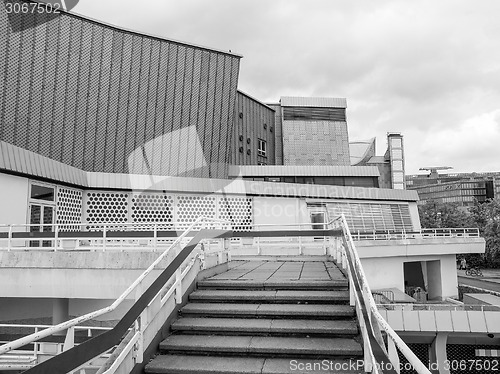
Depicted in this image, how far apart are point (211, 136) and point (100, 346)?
29.5 metres

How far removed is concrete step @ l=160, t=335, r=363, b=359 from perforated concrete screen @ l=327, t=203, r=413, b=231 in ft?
66.3

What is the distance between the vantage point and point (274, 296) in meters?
6.05

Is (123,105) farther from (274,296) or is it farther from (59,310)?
(274,296)

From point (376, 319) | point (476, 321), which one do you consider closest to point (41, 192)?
point (376, 319)

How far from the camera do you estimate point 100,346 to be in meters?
3.72

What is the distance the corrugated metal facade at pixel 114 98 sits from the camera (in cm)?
2411

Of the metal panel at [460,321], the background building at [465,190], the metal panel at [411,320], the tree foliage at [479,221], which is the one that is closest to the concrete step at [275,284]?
the metal panel at [411,320]

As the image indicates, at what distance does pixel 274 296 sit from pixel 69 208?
14684 mm

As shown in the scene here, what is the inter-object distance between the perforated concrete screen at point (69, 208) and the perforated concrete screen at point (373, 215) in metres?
13.9

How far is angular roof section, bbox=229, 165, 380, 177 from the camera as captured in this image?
3409 centimetres

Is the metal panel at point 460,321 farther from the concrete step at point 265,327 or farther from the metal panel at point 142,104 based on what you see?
the metal panel at point 142,104

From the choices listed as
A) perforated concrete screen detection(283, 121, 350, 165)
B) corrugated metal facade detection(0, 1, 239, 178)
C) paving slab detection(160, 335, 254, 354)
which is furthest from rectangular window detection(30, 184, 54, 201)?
perforated concrete screen detection(283, 121, 350, 165)

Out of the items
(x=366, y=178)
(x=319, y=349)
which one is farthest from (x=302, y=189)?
(x=319, y=349)

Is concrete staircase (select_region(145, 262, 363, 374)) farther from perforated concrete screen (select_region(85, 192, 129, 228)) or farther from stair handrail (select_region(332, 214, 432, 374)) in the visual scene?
perforated concrete screen (select_region(85, 192, 129, 228))
